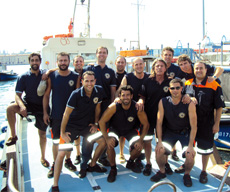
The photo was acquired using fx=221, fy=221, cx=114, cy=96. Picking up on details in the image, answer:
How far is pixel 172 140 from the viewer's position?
135 inches

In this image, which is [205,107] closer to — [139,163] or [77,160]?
[139,163]

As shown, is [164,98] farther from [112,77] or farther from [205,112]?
[112,77]

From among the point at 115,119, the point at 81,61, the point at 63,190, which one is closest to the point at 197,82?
the point at 115,119

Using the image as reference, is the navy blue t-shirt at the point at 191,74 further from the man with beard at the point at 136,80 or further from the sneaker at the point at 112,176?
the sneaker at the point at 112,176

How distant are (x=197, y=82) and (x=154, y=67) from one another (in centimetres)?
71

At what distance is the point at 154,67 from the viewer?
3.60 meters

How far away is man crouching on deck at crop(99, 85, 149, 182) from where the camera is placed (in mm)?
3441

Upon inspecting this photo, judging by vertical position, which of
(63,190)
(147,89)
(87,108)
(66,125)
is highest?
(147,89)

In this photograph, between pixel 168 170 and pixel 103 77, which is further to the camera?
pixel 103 77

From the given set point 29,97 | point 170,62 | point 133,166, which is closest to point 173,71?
point 170,62

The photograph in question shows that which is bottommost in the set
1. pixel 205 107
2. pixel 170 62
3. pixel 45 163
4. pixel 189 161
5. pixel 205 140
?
pixel 45 163

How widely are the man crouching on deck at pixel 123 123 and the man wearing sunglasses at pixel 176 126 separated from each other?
31 cm

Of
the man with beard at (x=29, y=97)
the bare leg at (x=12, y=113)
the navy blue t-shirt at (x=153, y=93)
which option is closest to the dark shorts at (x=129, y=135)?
the navy blue t-shirt at (x=153, y=93)

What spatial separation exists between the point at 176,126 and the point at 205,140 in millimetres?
494
